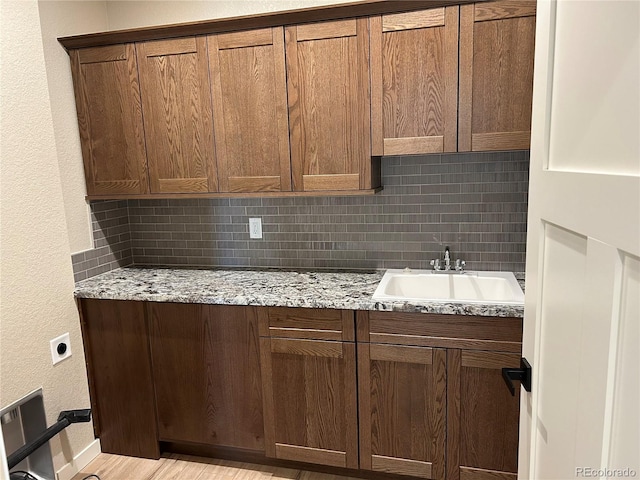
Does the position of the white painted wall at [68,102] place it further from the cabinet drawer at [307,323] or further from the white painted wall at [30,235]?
the cabinet drawer at [307,323]

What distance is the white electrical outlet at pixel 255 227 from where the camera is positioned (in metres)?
2.66

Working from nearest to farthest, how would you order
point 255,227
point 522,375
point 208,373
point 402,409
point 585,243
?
point 585,243 < point 522,375 < point 402,409 < point 208,373 < point 255,227

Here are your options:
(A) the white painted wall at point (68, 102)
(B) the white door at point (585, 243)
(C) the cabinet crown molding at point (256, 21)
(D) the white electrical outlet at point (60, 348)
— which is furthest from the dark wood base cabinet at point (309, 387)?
(C) the cabinet crown molding at point (256, 21)

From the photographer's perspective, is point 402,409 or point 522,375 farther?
point 402,409

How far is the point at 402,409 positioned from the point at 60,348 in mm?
1634

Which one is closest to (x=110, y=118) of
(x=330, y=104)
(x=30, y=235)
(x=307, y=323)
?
(x=30, y=235)

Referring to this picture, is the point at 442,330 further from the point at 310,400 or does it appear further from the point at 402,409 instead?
the point at 310,400

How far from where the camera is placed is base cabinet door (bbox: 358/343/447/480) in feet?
6.48

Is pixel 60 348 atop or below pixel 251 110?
below

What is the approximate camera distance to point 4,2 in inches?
75.2

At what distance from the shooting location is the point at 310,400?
214cm

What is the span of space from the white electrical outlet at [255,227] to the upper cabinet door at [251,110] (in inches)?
15.0

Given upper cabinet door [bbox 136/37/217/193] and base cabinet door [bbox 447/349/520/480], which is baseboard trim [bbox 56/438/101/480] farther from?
base cabinet door [bbox 447/349/520/480]

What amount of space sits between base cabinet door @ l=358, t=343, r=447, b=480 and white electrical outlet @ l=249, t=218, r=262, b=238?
0.97 m
